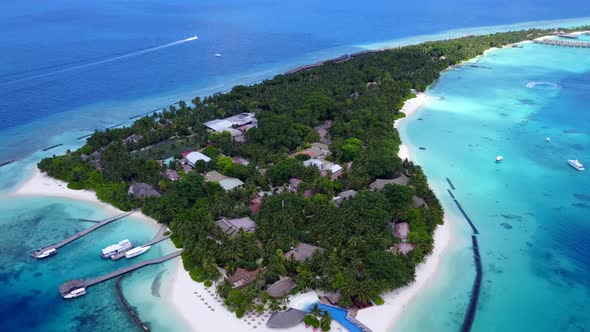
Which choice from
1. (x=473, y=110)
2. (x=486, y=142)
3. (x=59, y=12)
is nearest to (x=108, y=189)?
(x=486, y=142)

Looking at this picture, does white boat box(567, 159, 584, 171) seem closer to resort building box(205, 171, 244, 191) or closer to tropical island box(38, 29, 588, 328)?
tropical island box(38, 29, 588, 328)

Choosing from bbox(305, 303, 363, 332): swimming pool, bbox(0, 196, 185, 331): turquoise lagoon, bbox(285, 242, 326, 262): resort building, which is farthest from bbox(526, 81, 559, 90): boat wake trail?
bbox(0, 196, 185, 331): turquoise lagoon

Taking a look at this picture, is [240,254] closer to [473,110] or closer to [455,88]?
[473,110]

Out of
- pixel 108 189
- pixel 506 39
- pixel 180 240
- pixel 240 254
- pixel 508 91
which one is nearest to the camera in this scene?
pixel 240 254

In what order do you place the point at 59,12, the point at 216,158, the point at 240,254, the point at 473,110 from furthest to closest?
the point at 59,12, the point at 473,110, the point at 216,158, the point at 240,254

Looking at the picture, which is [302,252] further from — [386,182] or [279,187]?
[386,182]

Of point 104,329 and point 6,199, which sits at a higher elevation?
point 6,199
